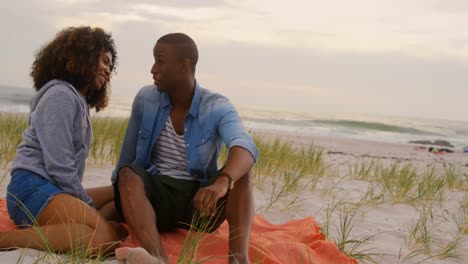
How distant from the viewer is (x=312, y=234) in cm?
324

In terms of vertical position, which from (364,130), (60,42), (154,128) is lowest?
(364,130)

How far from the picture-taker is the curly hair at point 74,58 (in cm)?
275

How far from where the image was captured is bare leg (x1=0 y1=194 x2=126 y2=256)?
99.6 inches

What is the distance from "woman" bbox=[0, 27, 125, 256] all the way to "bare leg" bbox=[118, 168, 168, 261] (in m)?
0.17

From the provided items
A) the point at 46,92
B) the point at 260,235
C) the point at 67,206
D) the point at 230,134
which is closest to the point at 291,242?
the point at 260,235

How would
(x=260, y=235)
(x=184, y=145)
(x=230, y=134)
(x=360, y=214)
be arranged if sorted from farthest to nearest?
(x=360, y=214) < (x=260, y=235) < (x=184, y=145) < (x=230, y=134)

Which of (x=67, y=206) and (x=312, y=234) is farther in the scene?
(x=312, y=234)

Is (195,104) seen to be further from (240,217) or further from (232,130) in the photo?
(240,217)

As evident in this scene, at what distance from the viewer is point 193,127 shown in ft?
9.52

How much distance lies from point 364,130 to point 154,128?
902 inches

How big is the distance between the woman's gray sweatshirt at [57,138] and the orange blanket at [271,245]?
1.48ft

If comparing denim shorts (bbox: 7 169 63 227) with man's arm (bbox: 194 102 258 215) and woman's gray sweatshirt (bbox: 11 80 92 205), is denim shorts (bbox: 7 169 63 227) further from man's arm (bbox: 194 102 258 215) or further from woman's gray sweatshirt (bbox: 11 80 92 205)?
man's arm (bbox: 194 102 258 215)

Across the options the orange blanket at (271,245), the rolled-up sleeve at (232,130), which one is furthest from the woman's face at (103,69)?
the orange blanket at (271,245)

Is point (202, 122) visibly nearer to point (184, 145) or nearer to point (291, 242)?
point (184, 145)
